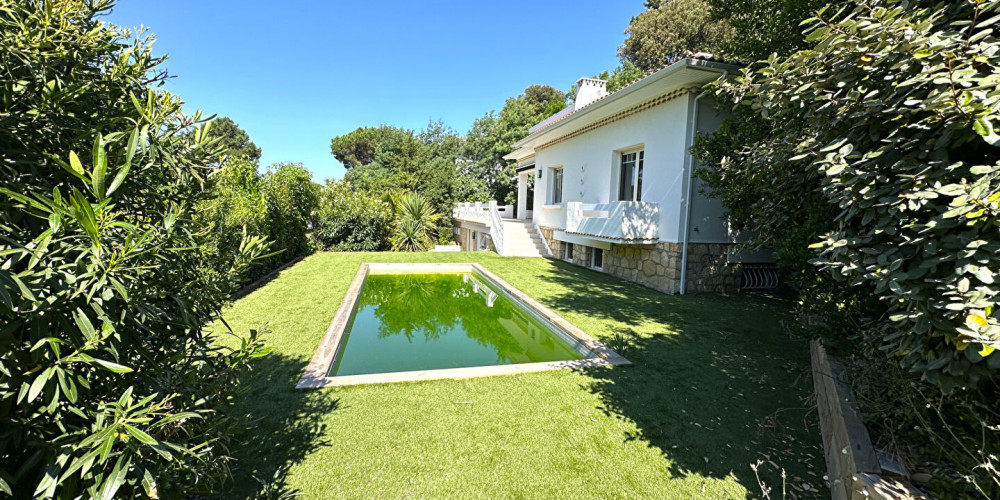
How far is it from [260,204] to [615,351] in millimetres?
9675

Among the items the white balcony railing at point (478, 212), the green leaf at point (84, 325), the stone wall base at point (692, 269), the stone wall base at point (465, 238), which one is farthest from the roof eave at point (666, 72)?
the stone wall base at point (465, 238)

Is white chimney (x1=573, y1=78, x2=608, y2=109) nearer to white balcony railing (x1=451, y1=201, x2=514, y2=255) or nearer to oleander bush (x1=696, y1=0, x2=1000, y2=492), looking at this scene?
white balcony railing (x1=451, y1=201, x2=514, y2=255)

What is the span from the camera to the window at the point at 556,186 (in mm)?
17172

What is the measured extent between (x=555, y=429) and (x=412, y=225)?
16.0 m

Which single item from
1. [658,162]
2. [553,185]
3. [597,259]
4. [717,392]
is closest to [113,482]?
[717,392]

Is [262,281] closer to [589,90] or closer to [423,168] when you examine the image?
[589,90]

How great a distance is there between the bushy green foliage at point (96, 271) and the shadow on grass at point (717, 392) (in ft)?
10.9

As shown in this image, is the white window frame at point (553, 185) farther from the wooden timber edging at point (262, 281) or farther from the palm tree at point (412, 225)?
the wooden timber edging at point (262, 281)

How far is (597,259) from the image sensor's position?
13523mm

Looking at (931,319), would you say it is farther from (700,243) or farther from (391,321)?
(700,243)

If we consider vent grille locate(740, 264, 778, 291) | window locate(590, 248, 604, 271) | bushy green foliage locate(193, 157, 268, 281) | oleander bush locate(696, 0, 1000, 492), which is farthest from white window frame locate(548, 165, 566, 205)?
oleander bush locate(696, 0, 1000, 492)

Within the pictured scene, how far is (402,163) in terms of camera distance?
33094 mm

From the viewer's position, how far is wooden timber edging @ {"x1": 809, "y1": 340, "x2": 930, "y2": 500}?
7.44 ft

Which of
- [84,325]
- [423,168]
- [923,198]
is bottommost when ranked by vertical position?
[84,325]
